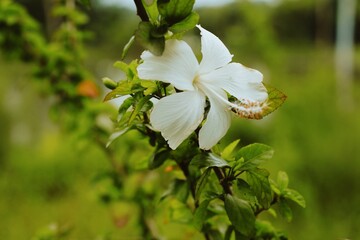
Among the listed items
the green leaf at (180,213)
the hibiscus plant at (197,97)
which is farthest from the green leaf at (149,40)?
the green leaf at (180,213)

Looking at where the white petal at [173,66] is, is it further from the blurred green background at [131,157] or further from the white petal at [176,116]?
the blurred green background at [131,157]

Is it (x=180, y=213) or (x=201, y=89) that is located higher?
(x=201, y=89)

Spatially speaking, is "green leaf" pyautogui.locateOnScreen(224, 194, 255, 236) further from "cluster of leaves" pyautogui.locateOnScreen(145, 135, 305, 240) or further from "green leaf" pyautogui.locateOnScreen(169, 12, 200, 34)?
"green leaf" pyautogui.locateOnScreen(169, 12, 200, 34)

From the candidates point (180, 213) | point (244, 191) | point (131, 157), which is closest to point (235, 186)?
point (244, 191)

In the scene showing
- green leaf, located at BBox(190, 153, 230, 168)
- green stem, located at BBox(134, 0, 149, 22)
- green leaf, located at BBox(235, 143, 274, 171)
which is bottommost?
green leaf, located at BBox(235, 143, 274, 171)

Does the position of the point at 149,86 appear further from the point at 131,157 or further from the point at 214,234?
the point at 131,157

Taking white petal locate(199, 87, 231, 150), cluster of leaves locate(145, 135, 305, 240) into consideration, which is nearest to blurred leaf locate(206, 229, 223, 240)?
cluster of leaves locate(145, 135, 305, 240)

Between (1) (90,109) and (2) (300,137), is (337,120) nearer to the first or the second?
(2) (300,137)

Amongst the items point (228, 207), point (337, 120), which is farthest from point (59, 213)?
point (228, 207)
